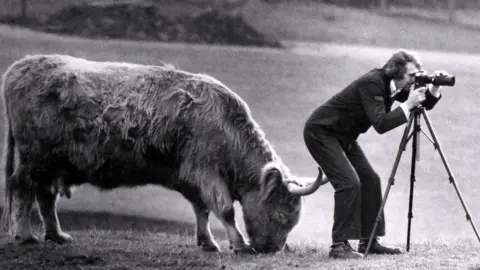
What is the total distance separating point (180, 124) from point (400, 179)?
17.1ft

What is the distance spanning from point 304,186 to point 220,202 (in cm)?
76

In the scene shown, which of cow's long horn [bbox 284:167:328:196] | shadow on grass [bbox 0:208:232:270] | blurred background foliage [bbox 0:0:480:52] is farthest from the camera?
blurred background foliage [bbox 0:0:480:52]

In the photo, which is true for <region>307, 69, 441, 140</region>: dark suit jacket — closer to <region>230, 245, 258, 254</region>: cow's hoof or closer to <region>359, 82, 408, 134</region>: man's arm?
<region>359, 82, 408, 134</region>: man's arm

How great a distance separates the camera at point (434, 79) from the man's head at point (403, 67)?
0.62 feet

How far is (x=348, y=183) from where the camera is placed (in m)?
6.92

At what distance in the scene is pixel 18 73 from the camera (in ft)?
26.1

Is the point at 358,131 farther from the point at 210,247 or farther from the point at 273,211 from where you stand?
the point at 210,247

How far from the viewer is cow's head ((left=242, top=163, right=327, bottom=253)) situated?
7578 mm

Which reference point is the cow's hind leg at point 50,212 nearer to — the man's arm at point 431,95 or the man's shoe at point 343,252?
the man's shoe at point 343,252

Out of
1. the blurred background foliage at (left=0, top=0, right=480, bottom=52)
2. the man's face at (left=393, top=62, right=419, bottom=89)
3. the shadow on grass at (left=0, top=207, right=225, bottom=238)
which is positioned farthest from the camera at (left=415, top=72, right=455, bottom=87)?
the blurred background foliage at (left=0, top=0, right=480, bottom=52)

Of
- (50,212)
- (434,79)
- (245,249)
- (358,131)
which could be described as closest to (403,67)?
(434,79)

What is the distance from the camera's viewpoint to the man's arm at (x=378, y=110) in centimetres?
661

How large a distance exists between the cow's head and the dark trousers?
0.55 m

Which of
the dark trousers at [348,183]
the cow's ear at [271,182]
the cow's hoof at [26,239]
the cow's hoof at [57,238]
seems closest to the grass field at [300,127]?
the cow's hoof at [57,238]
